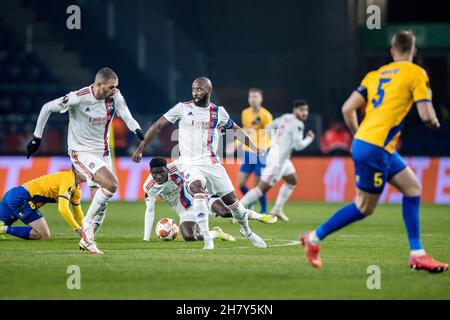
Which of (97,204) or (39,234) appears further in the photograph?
(39,234)

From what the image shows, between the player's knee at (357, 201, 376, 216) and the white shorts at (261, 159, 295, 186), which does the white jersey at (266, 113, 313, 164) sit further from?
the player's knee at (357, 201, 376, 216)

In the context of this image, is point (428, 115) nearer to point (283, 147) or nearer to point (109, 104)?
point (109, 104)

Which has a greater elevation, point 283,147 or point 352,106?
point 352,106

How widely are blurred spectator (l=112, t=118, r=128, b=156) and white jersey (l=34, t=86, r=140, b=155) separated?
1192 centimetres

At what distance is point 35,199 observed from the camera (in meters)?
12.8

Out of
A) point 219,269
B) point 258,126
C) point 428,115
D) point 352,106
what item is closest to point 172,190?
point 219,269

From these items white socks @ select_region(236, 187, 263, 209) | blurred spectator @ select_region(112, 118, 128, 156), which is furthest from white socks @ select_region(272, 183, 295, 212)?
blurred spectator @ select_region(112, 118, 128, 156)

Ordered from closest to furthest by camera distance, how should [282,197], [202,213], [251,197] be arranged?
[202,213] → [251,197] → [282,197]

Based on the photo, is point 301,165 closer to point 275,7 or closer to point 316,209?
point 316,209

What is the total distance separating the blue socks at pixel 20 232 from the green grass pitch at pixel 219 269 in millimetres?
110

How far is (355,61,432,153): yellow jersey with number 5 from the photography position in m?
8.91

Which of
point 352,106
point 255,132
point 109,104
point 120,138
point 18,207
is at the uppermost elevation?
point 109,104

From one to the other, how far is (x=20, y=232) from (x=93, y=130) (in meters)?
2.17

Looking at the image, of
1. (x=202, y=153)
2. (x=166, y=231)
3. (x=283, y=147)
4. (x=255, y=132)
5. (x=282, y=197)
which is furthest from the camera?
(x=255, y=132)
